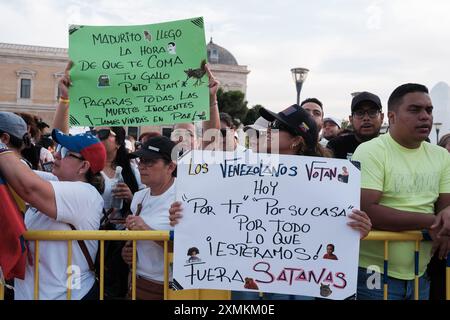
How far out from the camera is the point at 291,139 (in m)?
3.14

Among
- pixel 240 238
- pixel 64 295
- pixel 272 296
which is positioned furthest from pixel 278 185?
pixel 64 295

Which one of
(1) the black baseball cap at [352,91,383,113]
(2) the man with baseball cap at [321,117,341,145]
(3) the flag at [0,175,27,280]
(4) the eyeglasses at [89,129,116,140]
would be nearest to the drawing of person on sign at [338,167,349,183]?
(3) the flag at [0,175,27,280]

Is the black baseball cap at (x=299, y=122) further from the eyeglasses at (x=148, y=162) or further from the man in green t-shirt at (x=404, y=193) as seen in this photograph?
the eyeglasses at (x=148, y=162)

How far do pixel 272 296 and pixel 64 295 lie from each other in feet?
3.67

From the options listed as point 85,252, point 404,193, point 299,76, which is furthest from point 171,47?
point 299,76

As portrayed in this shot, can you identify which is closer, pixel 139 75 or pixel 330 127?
pixel 139 75

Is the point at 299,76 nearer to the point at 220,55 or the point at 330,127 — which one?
the point at 330,127

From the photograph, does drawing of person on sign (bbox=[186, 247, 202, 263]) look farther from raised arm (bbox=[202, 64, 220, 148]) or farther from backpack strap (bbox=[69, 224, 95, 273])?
raised arm (bbox=[202, 64, 220, 148])

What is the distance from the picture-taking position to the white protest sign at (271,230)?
2725 mm

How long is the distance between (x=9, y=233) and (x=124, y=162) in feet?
5.95

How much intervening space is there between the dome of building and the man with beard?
7454 centimetres

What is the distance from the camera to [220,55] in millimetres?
79812

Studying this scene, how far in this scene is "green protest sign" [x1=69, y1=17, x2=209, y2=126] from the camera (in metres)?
3.68

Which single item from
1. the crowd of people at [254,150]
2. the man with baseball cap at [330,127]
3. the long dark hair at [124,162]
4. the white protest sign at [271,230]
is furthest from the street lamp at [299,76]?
the white protest sign at [271,230]
